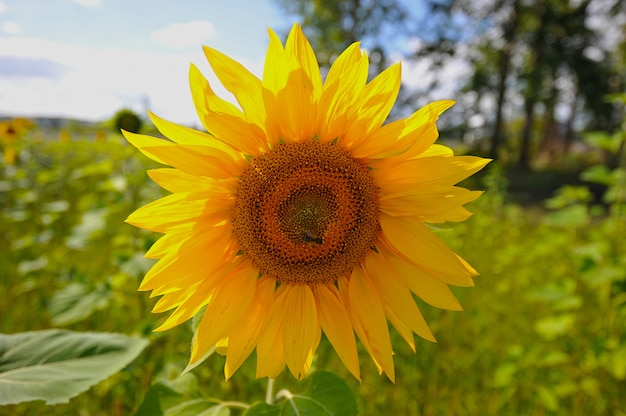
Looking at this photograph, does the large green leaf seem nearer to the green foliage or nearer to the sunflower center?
the sunflower center

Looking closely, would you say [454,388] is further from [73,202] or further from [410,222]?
[73,202]

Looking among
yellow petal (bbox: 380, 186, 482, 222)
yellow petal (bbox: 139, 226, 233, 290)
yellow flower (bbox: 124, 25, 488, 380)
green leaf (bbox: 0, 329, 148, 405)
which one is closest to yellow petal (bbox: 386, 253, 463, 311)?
yellow flower (bbox: 124, 25, 488, 380)

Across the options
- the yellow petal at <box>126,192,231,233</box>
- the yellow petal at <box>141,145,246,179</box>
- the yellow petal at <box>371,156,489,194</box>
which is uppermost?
the yellow petal at <box>141,145,246,179</box>

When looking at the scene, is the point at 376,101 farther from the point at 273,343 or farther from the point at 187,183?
the point at 273,343

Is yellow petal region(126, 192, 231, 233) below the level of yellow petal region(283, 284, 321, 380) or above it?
above

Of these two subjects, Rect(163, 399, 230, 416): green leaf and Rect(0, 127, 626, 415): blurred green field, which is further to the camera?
Rect(0, 127, 626, 415): blurred green field

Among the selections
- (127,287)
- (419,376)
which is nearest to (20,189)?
(127,287)
